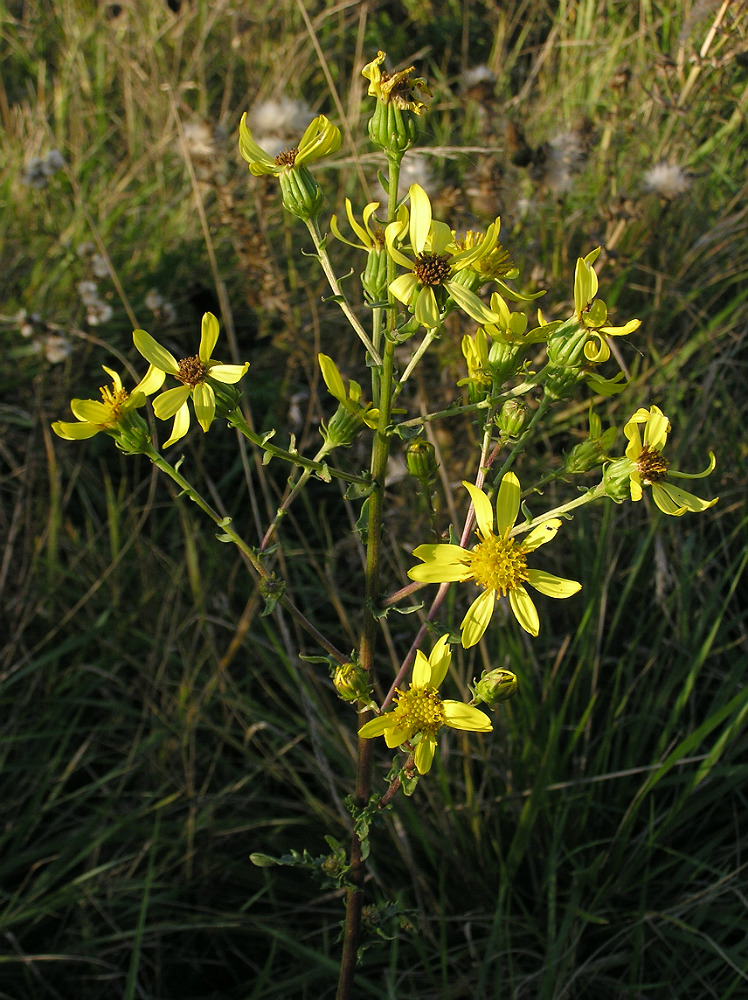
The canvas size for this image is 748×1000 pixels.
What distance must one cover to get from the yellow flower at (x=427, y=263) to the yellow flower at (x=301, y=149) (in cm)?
20

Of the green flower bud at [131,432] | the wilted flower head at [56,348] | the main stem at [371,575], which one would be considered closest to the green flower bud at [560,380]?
the main stem at [371,575]

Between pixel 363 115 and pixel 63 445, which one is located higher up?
pixel 363 115

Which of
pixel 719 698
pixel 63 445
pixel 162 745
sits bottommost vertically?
pixel 162 745

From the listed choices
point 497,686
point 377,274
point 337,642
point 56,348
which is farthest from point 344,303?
point 56,348

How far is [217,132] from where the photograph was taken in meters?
2.62

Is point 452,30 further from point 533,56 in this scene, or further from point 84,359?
point 84,359

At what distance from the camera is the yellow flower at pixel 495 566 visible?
102 cm

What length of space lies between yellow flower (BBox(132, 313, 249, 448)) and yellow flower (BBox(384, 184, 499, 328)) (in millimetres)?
253

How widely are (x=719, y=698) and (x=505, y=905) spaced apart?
28.0 inches

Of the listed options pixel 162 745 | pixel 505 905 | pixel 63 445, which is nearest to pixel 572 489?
pixel 505 905

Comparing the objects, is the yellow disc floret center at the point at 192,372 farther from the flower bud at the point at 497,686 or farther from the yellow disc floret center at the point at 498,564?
the flower bud at the point at 497,686

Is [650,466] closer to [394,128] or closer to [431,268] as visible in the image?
[431,268]

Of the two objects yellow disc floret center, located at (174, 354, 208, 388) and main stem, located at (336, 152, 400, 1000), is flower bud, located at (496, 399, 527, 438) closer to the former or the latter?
main stem, located at (336, 152, 400, 1000)

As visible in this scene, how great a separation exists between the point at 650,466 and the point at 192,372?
0.65 metres
